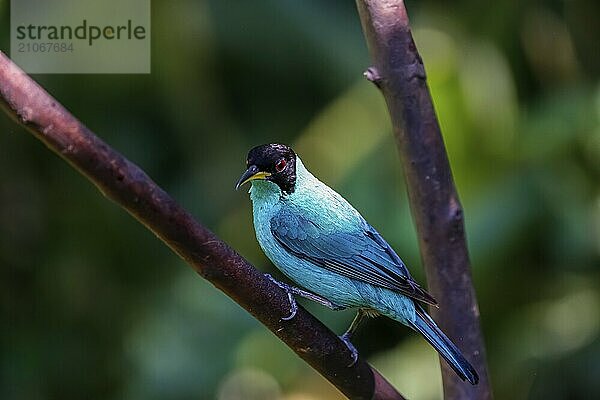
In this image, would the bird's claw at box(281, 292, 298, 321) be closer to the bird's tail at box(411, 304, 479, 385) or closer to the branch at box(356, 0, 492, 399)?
the bird's tail at box(411, 304, 479, 385)

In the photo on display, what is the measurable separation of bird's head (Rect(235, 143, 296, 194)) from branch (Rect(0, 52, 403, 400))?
17cm

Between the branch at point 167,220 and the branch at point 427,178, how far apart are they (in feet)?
1.03

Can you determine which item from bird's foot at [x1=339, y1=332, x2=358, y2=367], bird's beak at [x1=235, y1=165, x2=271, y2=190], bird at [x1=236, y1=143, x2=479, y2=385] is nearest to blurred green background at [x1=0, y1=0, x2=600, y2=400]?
bird at [x1=236, y1=143, x2=479, y2=385]

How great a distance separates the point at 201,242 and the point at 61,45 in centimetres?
234

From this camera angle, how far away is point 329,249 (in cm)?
172

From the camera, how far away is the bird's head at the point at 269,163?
1449mm

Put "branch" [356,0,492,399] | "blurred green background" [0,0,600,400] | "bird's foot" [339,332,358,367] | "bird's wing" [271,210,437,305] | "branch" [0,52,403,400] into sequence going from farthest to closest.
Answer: "blurred green background" [0,0,600,400], "branch" [356,0,492,399], "bird's wing" [271,210,437,305], "bird's foot" [339,332,358,367], "branch" [0,52,403,400]

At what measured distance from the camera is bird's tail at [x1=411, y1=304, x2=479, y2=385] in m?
1.47

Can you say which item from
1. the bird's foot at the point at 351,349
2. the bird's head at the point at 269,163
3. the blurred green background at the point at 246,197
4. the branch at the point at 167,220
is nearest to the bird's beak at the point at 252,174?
the bird's head at the point at 269,163

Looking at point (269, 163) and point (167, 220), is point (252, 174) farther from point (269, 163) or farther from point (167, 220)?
point (167, 220)

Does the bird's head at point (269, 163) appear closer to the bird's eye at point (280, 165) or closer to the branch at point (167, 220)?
the bird's eye at point (280, 165)

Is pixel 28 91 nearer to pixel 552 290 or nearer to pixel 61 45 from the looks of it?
pixel 61 45

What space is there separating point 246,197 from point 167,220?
A: 1.94 metres

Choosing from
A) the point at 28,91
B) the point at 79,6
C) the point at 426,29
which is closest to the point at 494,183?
the point at 426,29
